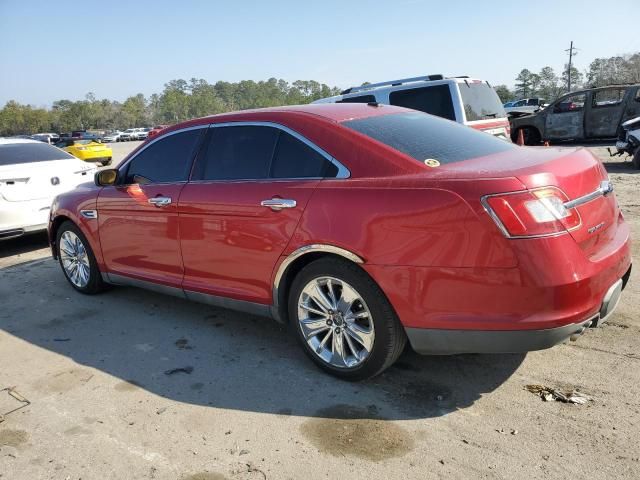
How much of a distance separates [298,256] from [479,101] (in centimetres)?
658

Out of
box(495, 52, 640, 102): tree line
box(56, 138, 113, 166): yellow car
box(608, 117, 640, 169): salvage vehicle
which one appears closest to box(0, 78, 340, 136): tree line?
box(495, 52, 640, 102): tree line

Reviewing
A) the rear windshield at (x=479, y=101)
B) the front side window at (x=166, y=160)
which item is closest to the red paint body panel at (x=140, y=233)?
the front side window at (x=166, y=160)

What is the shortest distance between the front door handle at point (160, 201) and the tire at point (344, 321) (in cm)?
136

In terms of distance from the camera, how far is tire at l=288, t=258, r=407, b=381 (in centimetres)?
308

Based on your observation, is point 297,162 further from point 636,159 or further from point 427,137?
point 636,159

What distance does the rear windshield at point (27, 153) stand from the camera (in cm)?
744

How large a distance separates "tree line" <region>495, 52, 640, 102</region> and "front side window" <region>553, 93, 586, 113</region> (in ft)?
164

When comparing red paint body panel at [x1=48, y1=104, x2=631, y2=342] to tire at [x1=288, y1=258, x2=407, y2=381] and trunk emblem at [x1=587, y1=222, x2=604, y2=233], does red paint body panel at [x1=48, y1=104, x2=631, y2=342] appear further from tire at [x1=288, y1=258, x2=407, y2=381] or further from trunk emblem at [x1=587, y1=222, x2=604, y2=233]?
tire at [x1=288, y1=258, x2=407, y2=381]

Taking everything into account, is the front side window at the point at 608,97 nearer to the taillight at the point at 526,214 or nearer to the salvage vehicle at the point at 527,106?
the salvage vehicle at the point at 527,106

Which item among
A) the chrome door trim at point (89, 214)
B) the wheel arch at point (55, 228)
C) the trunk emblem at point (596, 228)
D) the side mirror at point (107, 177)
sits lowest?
the wheel arch at point (55, 228)

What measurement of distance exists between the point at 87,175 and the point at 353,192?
6.03 m

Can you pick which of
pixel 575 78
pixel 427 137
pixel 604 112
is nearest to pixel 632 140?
pixel 604 112

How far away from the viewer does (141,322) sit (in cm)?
464

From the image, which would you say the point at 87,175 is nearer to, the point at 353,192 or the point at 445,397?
the point at 353,192
